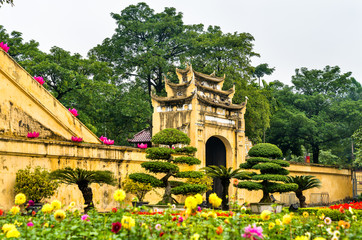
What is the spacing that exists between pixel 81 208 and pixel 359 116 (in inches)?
1001

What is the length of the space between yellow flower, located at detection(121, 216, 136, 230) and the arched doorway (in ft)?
56.5

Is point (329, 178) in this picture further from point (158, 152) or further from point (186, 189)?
point (158, 152)

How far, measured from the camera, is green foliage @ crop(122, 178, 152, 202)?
15117 mm

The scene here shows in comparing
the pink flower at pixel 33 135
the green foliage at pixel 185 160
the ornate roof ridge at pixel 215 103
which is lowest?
the green foliage at pixel 185 160

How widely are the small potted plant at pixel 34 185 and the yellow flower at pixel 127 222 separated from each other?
25.3ft

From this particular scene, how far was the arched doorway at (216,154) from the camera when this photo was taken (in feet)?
74.2

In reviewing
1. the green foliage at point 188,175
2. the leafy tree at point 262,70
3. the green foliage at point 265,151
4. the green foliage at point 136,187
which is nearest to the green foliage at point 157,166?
the green foliage at point 188,175

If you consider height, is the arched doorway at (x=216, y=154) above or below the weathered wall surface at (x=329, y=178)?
above

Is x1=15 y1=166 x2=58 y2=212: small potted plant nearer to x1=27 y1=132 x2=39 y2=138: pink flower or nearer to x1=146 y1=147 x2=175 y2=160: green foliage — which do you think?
x1=27 y1=132 x2=39 y2=138: pink flower

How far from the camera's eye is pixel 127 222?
5.44m

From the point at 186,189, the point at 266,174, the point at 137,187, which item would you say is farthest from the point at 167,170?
the point at 266,174

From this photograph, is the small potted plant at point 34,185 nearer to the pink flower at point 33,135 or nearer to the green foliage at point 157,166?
the pink flower at point 33,135

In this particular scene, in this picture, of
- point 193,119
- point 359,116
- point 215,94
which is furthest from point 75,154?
point 359,116

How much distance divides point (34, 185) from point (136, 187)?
3.83 meters
